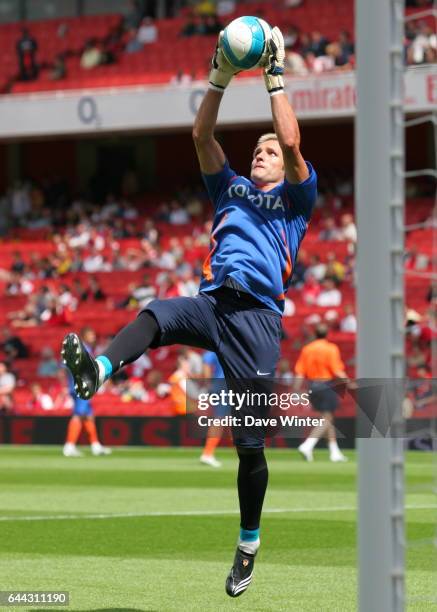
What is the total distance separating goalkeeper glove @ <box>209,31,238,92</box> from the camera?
23.0 ft

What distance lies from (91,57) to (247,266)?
3050 cm

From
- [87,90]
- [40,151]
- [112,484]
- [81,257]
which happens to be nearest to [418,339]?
[112,484]

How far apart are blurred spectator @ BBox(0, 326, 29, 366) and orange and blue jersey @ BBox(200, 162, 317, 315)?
75.4ft

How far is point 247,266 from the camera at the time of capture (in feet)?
23.4

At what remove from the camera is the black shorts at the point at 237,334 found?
277 inches

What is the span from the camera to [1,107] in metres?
35.1

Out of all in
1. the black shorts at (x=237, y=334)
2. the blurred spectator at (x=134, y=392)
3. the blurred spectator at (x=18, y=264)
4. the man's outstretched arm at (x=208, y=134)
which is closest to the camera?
the black shorts at (x=237, y=334)

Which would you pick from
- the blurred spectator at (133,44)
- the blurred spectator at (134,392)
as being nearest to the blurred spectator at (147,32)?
the blurred spectator at (133,44)

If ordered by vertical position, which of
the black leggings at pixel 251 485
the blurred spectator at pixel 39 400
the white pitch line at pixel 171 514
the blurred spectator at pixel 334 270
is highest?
the blurred spectator at pixel 334 270

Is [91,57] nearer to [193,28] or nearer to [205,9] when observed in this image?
[193,28]

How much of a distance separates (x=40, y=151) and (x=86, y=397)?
115 ft

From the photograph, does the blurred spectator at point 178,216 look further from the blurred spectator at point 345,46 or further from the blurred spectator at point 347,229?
the blurred spectator at point 345,46

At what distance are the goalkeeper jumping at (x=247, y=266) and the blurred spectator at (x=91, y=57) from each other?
29.9 metres

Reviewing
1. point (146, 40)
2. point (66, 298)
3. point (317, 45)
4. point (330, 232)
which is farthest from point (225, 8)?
point (66, 298)
